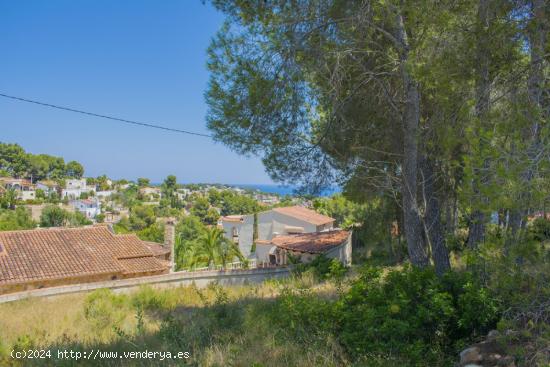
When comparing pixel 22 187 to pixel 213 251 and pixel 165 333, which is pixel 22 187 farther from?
pixel 165 333

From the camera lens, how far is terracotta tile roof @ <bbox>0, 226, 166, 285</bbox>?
1568 centimetres

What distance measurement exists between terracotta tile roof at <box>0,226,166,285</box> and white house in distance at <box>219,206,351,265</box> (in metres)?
5.55

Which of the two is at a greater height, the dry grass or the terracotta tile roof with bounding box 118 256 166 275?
A: the dry grass

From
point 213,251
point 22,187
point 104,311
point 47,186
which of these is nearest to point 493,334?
point 104,311

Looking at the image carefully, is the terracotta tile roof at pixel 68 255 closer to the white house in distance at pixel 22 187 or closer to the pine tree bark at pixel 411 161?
the pine tree bark at pixel 411 161

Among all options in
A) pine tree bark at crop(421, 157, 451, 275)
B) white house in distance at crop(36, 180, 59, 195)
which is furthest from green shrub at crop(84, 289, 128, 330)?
white house in distance at crop(36, 180, 59, 195)

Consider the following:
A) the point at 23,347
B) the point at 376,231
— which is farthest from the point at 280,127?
the point at 376,231

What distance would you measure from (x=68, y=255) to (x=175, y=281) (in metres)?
7.35

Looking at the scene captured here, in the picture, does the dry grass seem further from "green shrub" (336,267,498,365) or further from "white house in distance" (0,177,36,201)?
"white house in distance" (0,177,36,201)

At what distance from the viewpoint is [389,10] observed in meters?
5.76

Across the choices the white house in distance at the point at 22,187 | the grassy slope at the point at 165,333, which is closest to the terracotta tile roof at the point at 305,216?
the grassy slope at the point at 165,333

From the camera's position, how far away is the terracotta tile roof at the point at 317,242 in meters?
19.1

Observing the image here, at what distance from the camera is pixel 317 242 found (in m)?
20.6

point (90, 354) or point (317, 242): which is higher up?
point (90, 354)
